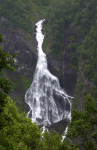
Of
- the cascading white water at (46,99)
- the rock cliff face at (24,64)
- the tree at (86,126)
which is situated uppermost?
the rock cliff face at (24,64)

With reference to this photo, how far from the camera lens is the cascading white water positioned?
37866 mm

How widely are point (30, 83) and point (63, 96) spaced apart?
37.3 ft

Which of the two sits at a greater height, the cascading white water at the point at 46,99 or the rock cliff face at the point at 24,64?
the rock cliff face at the point at 24,64

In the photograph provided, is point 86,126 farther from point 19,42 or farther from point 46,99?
point 19,42

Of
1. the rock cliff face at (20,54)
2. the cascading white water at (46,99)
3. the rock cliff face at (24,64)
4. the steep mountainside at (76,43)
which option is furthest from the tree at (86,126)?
the rock cliff face at (20,54)

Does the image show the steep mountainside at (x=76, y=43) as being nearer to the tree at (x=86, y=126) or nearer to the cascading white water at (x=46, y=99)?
the cascading white water at (x=46, y=99)

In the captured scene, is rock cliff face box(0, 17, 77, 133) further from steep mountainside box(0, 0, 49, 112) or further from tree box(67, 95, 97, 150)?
tree box(67, 95, 97, 150)

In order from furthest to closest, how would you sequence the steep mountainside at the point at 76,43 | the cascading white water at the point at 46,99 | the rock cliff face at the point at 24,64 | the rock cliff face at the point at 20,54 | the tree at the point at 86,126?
the rock cliff face at the point at 20,54 → the rock cliff face at the point at 24,64 → the cascading white water at the point at 46,99 → the steep mountainside at the point at 76,43 → the tree at the point at 86,126

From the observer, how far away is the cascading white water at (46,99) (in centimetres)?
3787

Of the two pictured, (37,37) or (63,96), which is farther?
(37,37)

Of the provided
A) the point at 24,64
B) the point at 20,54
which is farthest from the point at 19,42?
the point at 24,64

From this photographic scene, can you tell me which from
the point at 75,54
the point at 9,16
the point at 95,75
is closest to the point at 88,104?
the point at 95,75

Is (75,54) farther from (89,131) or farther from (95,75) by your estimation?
(89,131)

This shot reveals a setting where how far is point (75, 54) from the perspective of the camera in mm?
42812
